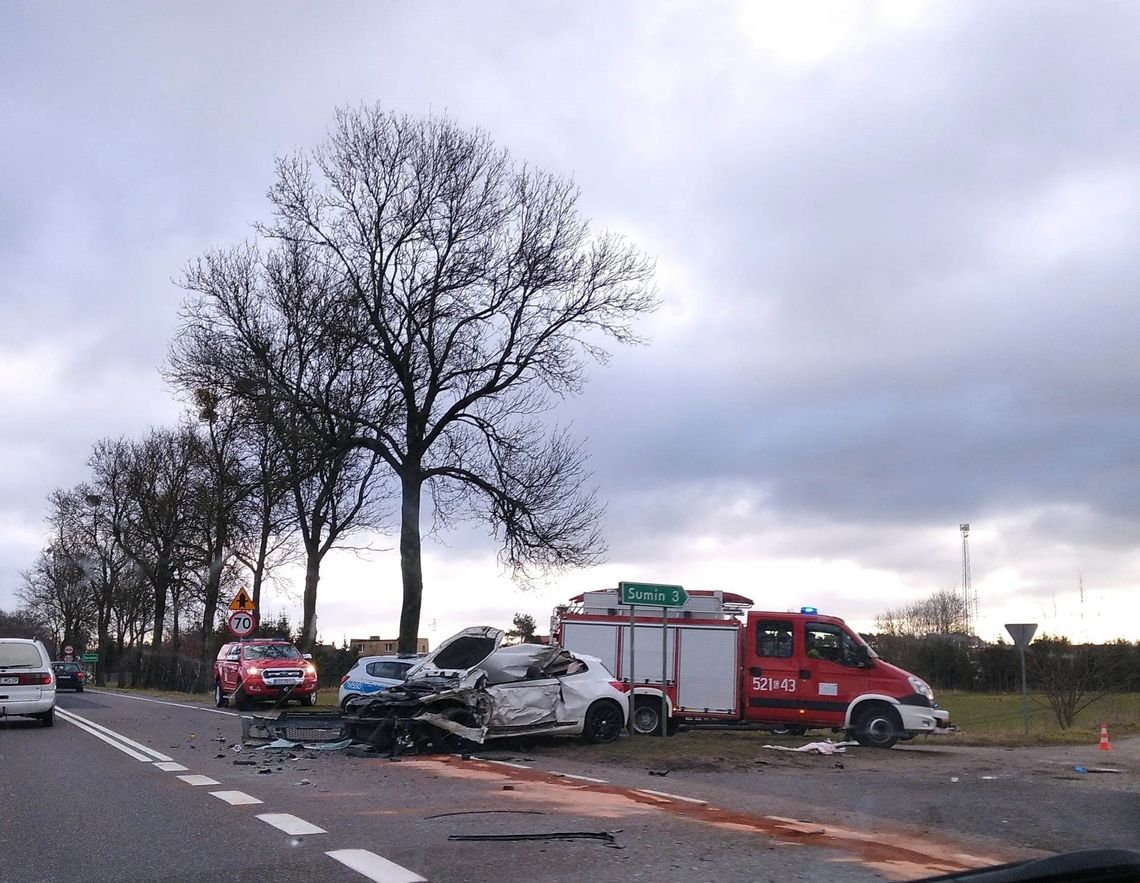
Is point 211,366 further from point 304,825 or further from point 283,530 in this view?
point 304,825

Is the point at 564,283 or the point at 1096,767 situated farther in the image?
the point at 564,283

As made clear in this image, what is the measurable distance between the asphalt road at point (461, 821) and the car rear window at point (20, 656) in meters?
6.76

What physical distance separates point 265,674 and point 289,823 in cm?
2144

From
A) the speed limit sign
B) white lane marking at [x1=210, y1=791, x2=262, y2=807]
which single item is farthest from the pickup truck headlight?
the speed limit sign

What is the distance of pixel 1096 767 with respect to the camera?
1592 centimetres

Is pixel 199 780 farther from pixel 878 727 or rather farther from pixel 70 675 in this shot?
pixel 70 675

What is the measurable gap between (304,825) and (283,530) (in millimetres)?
27668

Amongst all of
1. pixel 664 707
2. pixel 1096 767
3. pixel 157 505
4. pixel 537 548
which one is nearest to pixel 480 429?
pixel 537 548

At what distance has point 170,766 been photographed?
1410 centimetres

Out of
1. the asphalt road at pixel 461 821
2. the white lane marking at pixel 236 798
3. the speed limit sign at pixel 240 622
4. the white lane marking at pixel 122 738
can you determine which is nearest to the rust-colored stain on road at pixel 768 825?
the asphalt road at pixel 461 821

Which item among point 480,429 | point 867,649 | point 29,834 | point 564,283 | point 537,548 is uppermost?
point 564,283

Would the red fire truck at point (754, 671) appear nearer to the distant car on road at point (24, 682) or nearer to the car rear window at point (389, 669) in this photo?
the car rear window at point (389, 669)

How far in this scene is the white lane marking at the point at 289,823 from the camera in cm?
870

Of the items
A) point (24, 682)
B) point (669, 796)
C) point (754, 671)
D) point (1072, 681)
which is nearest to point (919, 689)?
point (754, 671)
